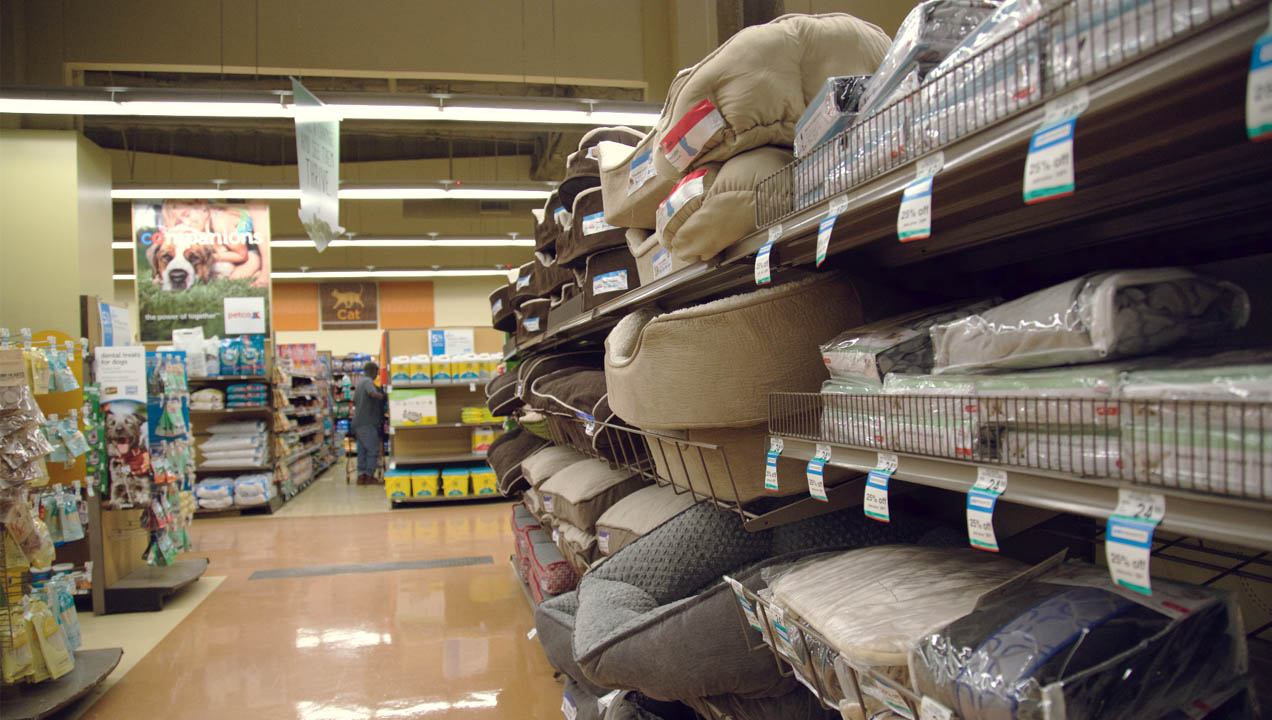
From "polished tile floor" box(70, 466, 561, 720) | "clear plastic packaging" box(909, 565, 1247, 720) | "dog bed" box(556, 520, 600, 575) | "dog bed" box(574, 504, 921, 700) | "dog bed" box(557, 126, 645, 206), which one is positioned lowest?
"polished tile floor" box(70, 466, 561, 720)

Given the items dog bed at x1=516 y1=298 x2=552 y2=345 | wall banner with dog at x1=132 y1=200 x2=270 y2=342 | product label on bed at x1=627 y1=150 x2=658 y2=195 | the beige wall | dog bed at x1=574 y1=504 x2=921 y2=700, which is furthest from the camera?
wall banner with dog at x1=132 y1=200 x2=270 y2=342

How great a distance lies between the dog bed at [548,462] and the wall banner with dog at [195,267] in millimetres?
5194

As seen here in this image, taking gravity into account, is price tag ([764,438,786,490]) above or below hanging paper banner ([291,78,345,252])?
below

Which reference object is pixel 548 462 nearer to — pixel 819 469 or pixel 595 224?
pixel 595 224

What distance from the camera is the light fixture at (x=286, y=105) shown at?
4.67 meters

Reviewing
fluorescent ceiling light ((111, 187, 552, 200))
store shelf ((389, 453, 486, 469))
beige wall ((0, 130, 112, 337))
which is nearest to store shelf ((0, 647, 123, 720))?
beige wall ((0, 130, 112, 337))

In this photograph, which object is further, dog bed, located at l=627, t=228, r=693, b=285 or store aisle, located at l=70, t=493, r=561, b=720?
store aisle, located at l=70, t=493, r=561, b=720

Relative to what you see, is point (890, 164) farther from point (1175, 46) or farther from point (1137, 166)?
point (1175, 46)

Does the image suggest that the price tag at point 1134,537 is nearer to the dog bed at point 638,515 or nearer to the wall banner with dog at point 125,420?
the dog bed at point 638,515

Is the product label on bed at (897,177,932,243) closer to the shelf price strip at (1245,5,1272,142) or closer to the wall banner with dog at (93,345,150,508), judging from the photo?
the shelf price strip at (1245,5,1272,142)

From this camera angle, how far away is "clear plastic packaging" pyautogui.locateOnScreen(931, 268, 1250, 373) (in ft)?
2.67

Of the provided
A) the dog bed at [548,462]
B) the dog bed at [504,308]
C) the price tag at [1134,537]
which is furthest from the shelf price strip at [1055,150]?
the dog bed at [504,308]

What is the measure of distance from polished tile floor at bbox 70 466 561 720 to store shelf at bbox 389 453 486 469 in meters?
1.69

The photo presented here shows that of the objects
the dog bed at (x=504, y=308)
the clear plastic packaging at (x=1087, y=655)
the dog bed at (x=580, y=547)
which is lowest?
the dog bed at (x=580, y=547)
